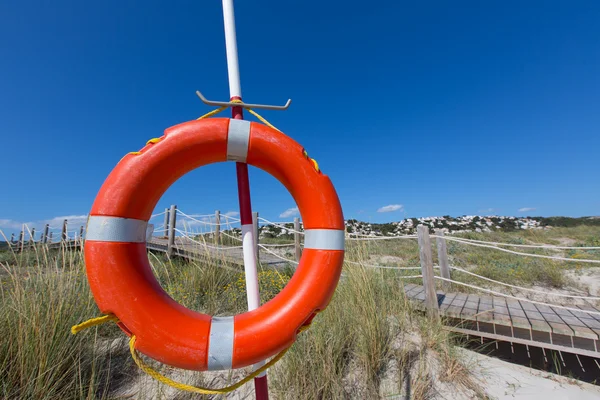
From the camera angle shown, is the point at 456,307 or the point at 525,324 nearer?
the point at 525,324

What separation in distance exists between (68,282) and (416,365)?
287 centimetres

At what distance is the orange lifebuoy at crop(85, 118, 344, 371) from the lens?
978 mm

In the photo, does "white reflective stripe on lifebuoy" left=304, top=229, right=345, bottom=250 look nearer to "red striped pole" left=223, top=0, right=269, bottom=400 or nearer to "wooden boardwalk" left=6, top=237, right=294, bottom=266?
"red striped pole" left=223, top=0, right=269, bottom=400

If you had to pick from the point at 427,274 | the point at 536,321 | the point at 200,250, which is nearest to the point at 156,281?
the point at 427,274

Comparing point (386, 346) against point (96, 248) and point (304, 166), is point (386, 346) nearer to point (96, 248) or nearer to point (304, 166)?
point (304, 166)

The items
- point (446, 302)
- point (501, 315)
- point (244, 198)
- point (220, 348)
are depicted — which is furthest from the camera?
point (446, 302)

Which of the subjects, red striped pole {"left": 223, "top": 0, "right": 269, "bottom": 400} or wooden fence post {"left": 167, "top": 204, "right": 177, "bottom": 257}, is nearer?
red striped pole {"left": 223, "top": 0, "right": 269, "bottom": 400}

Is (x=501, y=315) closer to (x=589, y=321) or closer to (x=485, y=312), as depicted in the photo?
(x=485, y=312)

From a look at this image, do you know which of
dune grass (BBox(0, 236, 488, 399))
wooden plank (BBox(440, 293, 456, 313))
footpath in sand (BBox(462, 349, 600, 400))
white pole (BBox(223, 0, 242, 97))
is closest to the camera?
white pole (BBox(223, 0, 242, 97))

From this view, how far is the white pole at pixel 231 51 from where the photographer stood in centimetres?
131

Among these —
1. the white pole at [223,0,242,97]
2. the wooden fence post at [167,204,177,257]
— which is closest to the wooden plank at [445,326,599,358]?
the white pole at [223,0,242,97]

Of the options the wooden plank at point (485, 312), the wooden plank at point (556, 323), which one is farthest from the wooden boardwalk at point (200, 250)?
the wooden plank at point (556, 323)

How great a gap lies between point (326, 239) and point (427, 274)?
2.15 meters

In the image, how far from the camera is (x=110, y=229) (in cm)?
102
